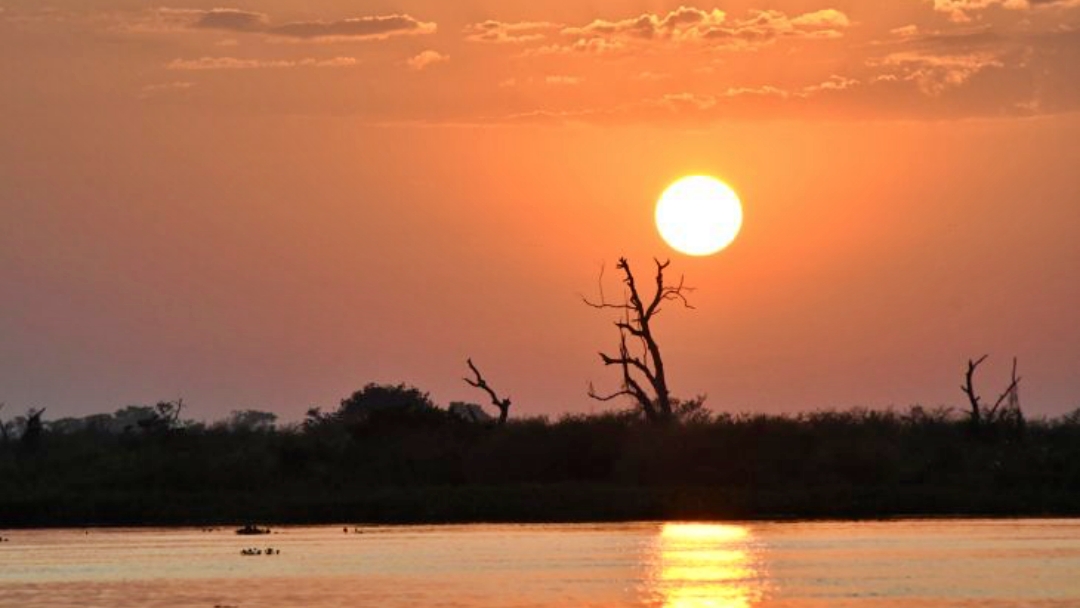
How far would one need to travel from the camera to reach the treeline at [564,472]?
68.8 m

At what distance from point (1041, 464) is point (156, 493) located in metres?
28.0

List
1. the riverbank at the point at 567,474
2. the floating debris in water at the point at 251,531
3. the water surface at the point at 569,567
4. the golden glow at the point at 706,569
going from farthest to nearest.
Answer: the riverbank at the point at 567,474 → the floating debris in water at the point at 251,531 → the golden glow at the point at 706,569 → the water surface at the point at 569,567

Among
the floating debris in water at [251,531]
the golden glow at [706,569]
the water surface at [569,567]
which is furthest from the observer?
the floating debris in water at [251,531]

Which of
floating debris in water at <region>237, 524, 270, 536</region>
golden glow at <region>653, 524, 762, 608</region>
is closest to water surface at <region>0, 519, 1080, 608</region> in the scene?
golden glow at <region>653, 524, 762, 608</region>

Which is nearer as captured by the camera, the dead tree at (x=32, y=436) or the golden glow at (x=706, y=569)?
the golden glow at (x=706, y=569)

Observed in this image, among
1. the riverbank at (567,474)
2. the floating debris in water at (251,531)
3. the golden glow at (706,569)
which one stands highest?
the riverbank at (567,474)

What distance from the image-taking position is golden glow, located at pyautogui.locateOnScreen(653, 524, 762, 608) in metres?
42.9

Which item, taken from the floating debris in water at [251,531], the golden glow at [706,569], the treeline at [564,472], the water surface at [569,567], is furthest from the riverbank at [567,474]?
the golden glow at [706,569]

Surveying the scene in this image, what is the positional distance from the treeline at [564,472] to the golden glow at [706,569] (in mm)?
8379

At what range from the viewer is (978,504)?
6831 cm

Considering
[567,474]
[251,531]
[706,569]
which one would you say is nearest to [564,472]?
[567,474]

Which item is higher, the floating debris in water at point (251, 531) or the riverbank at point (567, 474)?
the riverbank at point (567, 474)

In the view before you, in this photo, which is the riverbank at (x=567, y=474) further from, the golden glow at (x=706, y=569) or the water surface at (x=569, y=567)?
the golden glow at (x=706, y=569)

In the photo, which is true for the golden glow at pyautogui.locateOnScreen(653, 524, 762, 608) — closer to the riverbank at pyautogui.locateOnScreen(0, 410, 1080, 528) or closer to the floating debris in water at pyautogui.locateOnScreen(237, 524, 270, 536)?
the riverbank at pyautogui.locateOnScreen(0, 410, 1080, 528)
